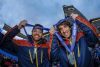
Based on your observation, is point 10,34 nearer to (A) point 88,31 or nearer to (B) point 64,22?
(B) point 64,22

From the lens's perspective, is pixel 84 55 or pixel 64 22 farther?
pixel 64 22

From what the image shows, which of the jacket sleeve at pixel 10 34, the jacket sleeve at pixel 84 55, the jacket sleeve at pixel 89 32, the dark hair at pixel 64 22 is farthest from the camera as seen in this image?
the jacket sleeve at pixel 10 34

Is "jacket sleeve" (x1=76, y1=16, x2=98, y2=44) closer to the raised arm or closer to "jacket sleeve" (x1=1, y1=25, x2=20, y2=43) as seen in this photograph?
the raised arm

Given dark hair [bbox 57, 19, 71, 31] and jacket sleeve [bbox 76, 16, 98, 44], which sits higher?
dark hair [bbox 57, 19, 71, 31]

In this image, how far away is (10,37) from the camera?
9.78 m

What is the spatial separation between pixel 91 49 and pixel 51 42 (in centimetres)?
97

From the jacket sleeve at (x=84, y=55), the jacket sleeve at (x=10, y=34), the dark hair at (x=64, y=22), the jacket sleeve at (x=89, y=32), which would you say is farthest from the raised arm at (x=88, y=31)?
the jacket sleeve at (x=10, y=34)

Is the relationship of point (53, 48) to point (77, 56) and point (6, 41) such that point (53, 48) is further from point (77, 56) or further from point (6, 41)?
point (6, 41)

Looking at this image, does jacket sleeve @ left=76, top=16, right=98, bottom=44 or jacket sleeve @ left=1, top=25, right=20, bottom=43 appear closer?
jacket sleeve @ left=76, top=16, right=98, bottom=44

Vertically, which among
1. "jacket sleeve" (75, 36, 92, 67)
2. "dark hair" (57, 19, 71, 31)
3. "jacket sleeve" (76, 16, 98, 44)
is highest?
"dark hair" (57, 19, 71, 31)

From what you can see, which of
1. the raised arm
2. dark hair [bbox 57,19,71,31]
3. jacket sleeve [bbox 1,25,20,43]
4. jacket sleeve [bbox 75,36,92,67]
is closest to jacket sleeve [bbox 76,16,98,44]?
the raised arm

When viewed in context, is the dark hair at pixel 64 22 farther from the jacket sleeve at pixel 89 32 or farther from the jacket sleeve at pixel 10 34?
the jacket sleeve at pixel 10 34

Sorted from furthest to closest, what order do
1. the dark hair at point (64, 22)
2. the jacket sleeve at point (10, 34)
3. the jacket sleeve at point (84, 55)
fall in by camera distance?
the jacket sleeve at point (10, 34) < the dark hair at point (64, 22) < the jacket sleeve at point (84, 55)

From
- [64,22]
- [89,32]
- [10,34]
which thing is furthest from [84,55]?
[10,34]
